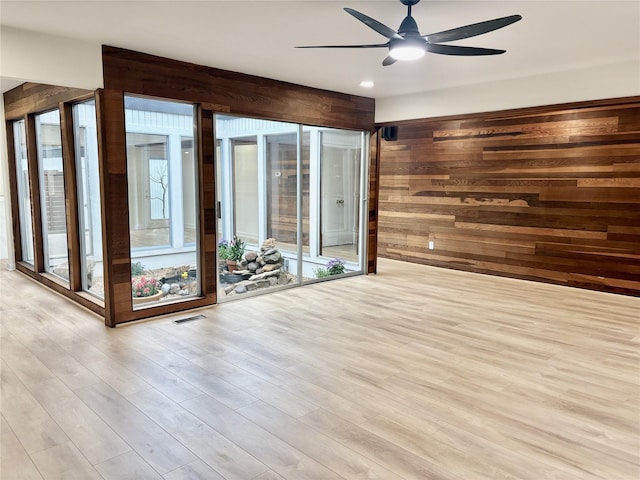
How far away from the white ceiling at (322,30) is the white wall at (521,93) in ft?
0.55

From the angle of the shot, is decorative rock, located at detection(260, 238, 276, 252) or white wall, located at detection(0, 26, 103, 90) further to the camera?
decorative rock, located at detection(260, 238, 276, 252)

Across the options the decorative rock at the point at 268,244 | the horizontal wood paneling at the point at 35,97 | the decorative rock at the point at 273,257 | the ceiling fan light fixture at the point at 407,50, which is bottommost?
the decorative rock at the point at 273,257

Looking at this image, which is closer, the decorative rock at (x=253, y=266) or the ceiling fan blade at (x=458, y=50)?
the ceiling fan blade at (x=458, y=50)

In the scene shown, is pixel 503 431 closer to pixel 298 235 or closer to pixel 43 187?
pixel 298 235

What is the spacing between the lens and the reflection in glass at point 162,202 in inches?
180

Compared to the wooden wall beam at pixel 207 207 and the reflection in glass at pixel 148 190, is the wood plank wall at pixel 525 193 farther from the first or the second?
the reflection in glass at pixel 148 190

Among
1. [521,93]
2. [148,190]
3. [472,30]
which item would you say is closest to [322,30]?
[472,30]

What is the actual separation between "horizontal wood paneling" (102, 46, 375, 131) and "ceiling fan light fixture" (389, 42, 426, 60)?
2.34 meters

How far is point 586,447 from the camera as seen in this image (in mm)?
2371

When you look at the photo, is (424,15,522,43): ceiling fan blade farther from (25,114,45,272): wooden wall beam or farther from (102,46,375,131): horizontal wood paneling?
(25,114,45,272): wooden wall beam

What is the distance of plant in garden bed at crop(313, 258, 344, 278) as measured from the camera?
6.39 metres

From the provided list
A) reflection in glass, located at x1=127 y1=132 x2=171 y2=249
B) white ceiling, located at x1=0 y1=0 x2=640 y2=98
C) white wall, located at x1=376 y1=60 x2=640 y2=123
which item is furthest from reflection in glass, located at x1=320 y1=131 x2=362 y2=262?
reflection in glass, located at x1=127 y1=132 x2=171 y2=249

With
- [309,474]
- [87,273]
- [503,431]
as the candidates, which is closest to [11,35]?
[87,273]

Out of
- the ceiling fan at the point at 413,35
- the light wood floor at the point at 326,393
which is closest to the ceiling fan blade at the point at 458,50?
the ceiling fan at the point at 413,35
